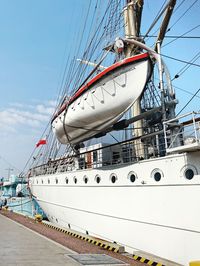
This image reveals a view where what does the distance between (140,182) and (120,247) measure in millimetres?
2016

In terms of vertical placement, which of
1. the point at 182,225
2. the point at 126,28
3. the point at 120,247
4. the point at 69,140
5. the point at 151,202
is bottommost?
the point at 120,247

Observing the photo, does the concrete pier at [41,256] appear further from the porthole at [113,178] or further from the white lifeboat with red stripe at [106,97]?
the white lifeboat with red stripe at [106,97]

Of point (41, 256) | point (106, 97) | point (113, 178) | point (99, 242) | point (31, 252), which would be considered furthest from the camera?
point (113, 178)

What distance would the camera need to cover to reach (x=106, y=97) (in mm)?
A: 8344

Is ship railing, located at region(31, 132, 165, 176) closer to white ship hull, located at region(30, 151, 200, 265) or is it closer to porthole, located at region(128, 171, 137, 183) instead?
porthole, located at region(128, 171, 137, 183)

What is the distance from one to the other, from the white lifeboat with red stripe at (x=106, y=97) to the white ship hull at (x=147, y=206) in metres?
1.54

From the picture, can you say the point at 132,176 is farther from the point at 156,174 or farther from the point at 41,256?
the point at 41,256

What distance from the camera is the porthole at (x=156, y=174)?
727 cm

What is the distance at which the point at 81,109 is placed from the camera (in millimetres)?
9297

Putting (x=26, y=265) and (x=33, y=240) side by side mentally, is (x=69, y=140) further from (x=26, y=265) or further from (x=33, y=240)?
(x=26, y=265)

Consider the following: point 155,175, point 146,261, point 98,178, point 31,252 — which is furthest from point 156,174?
point 31,252

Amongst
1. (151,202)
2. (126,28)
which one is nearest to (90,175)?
(151,202)

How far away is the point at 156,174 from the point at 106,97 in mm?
2667

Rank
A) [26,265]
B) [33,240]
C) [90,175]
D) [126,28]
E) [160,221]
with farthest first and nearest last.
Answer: [126,28] < [90,175] < [33,240] < [160,221] < [26,265]
